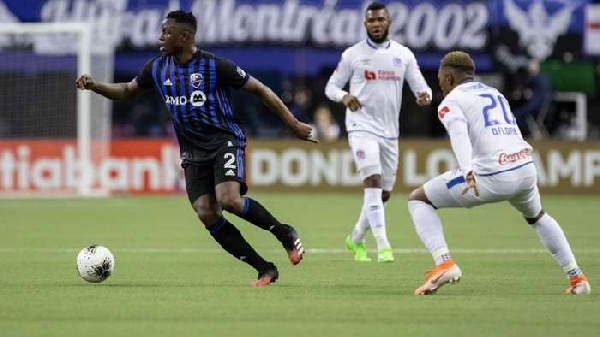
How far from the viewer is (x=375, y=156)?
12953 millimetres

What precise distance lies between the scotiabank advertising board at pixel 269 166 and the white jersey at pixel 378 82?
12282mm

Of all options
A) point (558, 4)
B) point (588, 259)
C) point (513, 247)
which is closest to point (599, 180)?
point (558, 4)

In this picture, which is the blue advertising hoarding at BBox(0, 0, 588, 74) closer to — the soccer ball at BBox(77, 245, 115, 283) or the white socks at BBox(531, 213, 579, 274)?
the soccer ball at BBox(77, 245, 115, 283)

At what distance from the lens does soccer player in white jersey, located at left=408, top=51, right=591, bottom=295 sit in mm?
9180

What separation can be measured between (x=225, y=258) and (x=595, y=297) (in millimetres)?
4717

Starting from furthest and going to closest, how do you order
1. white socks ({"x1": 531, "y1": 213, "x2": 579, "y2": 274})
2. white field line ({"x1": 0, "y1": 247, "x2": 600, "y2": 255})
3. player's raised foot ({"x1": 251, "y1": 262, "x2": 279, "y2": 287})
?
white field line ({"x1": 0, "y1": 247, "x2": 600, "y2": 255}) < player's raised foot ({"x1": 251, "y1": 262, "x2": 279, "y2": 287}) < white socks ({"x1": 531, "y1": 213, "x2": 579, "y2": 274})

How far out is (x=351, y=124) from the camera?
13219 mm

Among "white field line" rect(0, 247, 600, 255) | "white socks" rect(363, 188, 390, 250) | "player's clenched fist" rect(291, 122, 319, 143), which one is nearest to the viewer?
"player's clenched fist" rect(291, 122, 319, 143)

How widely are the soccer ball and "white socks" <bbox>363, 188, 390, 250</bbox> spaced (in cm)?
322

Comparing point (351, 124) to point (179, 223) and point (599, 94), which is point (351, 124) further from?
point (599, 94)

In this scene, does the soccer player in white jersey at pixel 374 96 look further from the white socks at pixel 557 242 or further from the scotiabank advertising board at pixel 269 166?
the scotiabank advertising board at pixel 269 166

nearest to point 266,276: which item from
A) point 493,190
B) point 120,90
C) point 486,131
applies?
point 120,90

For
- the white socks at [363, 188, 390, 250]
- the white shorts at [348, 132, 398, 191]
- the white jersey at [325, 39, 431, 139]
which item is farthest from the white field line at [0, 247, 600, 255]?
the white jersey at [325, 39, 431, 139]

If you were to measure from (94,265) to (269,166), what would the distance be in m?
15.7
